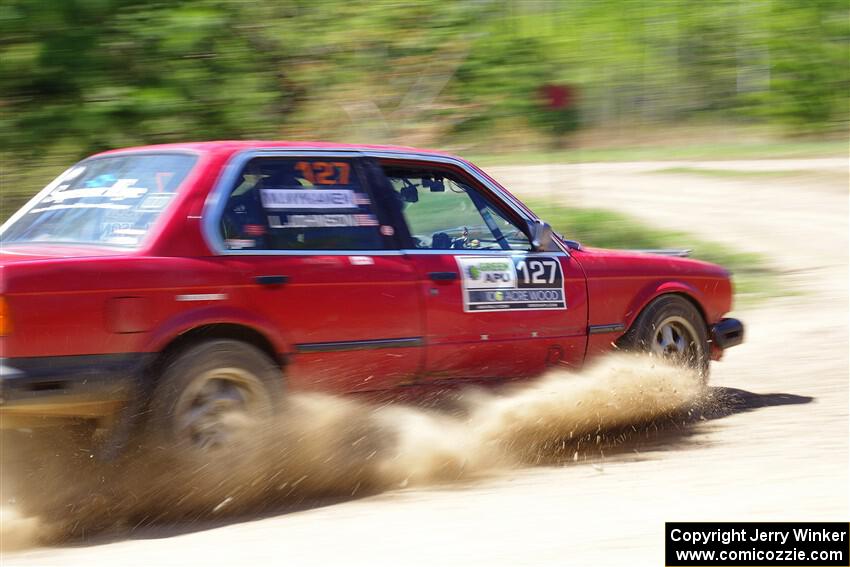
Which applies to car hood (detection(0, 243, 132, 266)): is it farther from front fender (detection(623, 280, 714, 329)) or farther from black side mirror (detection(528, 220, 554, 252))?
front fender (detection(623, 280, 714, 329))

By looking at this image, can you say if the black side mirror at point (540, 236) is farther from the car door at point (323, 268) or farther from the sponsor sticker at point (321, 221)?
the sponsor sticker at point (321, 221)

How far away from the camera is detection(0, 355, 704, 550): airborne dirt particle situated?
4812 mm

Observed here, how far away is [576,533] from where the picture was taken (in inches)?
180

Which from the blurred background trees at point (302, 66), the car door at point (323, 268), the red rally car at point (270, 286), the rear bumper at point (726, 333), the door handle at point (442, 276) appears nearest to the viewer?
Answer: the red rally car at point (270, 286)

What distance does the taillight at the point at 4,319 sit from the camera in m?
4.43

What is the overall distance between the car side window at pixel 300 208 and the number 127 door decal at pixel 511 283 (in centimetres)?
59

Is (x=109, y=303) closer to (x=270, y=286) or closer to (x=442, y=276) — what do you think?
(x=270, y=286)

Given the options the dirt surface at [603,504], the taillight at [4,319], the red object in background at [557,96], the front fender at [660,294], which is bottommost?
the dirt surface at [603,504]

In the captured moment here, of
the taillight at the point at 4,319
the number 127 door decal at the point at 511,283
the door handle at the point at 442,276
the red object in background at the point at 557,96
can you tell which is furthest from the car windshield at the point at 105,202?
the red object in background at the point at 557,96

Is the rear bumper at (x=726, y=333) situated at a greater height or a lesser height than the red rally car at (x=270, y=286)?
lesser

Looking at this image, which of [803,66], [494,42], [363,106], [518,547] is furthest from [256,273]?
[803,66]

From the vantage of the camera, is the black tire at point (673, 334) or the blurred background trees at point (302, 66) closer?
the black tire at point (673, 334)

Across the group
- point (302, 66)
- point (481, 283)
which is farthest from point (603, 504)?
point (302, 66)

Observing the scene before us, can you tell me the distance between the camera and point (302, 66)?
13141 mm
